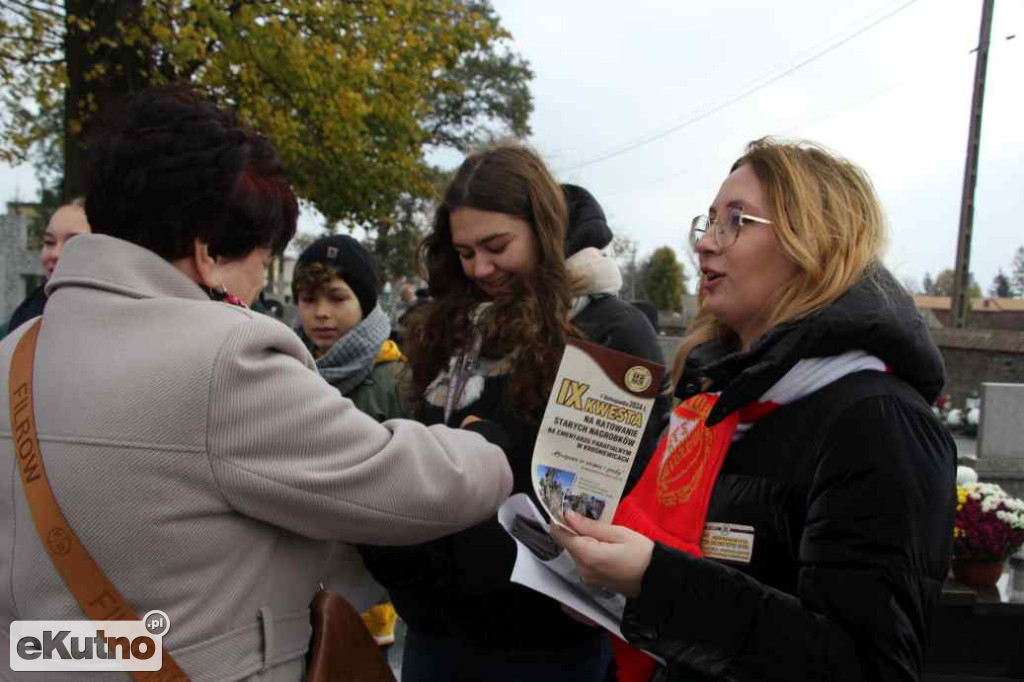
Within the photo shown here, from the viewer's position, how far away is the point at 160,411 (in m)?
1.30

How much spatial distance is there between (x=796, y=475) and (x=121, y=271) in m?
1.21

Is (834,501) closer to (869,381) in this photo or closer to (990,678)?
(869,381)

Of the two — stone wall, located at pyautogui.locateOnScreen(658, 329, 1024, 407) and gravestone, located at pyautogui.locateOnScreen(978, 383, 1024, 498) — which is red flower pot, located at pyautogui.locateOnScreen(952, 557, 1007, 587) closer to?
gravestone, located at pyautogui.locateOnScreen(978, 383, 1024, 498)

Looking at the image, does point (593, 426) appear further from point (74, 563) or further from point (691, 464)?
point (74, 563)

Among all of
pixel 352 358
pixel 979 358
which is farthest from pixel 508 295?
pixel 979 358

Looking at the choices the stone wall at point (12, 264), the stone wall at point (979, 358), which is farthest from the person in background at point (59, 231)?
the stone wall at point (979, 358)

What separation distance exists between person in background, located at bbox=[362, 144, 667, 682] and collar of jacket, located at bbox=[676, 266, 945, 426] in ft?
2.01

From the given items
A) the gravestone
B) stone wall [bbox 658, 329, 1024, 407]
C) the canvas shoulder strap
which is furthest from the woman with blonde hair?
stone wall [bbox 658, 329, 1024, 407]

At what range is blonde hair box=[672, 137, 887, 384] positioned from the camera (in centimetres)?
160

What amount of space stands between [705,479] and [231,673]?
2.95 ft

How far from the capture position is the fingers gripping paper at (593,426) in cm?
145

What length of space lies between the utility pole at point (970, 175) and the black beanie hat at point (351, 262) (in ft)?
57.2

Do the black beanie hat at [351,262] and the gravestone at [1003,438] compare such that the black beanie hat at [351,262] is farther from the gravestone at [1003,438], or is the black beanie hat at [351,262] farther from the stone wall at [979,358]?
the stone wall at [979,358]

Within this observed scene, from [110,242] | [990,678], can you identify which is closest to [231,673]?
[110,242]
